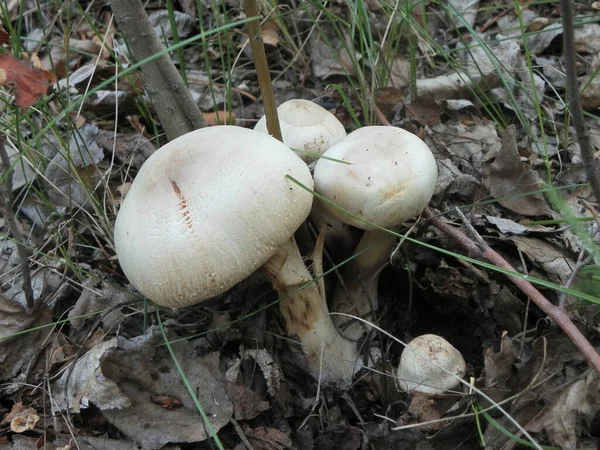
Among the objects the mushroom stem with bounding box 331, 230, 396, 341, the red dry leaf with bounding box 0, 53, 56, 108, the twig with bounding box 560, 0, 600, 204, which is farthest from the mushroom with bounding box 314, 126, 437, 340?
the red dry leaf with bounding box 0, 53, 56, 108

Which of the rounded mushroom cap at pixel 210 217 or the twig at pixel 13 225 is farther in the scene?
the twig at pixel 13 225

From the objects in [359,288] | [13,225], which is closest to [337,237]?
[359,288]

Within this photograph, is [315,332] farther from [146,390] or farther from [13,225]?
[13,225]

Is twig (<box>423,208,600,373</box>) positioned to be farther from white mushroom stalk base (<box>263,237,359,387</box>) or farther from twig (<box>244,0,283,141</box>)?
twig (<box>244,0,283,141</box>)

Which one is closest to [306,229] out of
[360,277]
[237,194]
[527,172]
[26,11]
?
[360,277]

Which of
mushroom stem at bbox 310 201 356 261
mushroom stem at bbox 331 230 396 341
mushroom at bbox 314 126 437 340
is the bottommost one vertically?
mushroom stem at bbox 331 230 396 341

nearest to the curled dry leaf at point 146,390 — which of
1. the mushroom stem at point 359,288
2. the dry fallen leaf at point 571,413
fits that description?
the mushroom stem at point 359,288

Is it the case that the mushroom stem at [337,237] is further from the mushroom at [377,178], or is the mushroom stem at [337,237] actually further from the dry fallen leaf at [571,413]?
the dry fallen leaf at [571,413]
